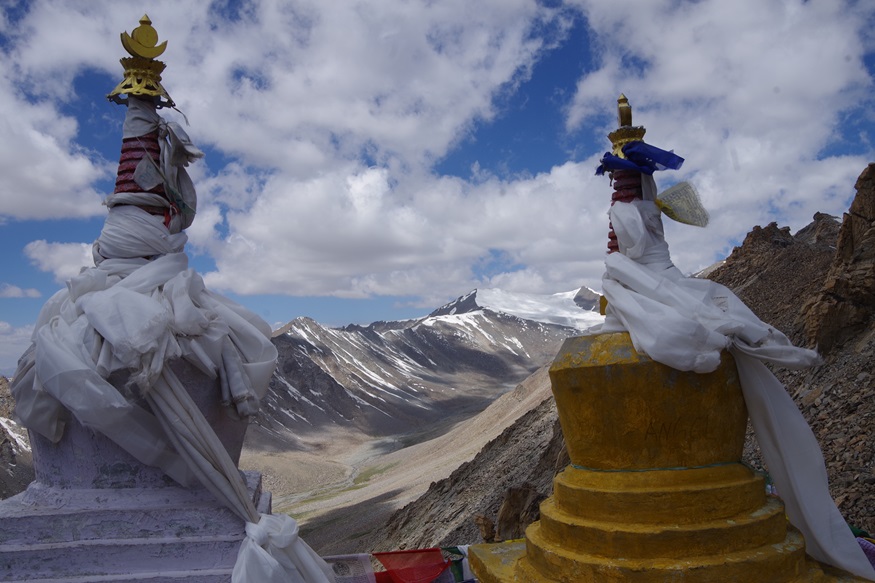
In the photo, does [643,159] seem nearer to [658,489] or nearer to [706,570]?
[658,489]

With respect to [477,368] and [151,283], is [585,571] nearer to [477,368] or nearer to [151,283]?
[151,283]

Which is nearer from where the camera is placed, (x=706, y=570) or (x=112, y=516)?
(x=706, y=570)

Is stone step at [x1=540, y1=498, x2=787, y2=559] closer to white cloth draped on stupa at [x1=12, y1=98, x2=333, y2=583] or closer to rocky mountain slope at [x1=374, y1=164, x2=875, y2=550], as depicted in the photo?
white cloth draped on stupa at [x1=12, y1=98, x2=333, y2=583]

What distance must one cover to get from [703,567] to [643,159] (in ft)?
8.64

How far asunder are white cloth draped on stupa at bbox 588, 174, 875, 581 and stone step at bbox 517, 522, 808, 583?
10.4 inches

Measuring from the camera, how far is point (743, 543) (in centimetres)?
398

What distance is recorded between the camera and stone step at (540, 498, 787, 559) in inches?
155

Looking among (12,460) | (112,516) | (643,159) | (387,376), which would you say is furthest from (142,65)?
(387,376)

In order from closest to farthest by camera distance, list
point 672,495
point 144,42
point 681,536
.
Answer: point 681,536 → point 672,495 → point 144,42

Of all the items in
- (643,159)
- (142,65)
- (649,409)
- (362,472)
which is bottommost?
(362,472)

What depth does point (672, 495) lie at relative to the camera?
403 cm

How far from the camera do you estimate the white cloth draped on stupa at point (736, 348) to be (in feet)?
13.3

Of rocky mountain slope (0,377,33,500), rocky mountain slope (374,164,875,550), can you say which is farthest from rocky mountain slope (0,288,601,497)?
rocky mountain slope (374,164,875,550)

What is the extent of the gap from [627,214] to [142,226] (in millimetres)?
3384
